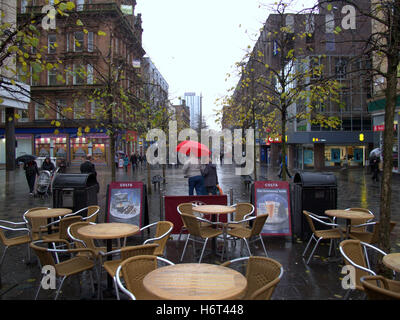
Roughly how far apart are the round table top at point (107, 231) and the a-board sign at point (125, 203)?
7.85 ft

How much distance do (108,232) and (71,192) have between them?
3.12 metres

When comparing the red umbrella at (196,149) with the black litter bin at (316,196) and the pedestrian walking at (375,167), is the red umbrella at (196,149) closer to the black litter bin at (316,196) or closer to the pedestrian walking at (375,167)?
the black litter bin at (316,196)

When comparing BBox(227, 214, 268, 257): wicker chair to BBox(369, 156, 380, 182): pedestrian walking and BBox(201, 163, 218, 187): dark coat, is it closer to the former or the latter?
BBox(201, 163, 218, 187): dark coat

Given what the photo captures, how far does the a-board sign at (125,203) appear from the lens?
23.6 feet

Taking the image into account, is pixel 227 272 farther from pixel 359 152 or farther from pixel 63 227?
pixel 359 152

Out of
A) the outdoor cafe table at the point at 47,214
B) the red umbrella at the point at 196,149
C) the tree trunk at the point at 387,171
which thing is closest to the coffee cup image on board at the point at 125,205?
the outdoor cafe table at the point at 47,214

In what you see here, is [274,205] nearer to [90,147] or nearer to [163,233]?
[163,233]

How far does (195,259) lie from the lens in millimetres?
5777

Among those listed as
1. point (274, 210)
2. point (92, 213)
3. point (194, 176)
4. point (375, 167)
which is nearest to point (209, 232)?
point (274, 210)

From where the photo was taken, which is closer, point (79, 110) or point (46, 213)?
point (46, 213)

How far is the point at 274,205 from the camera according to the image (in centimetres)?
713

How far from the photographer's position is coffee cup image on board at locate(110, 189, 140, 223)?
7.21 metres
